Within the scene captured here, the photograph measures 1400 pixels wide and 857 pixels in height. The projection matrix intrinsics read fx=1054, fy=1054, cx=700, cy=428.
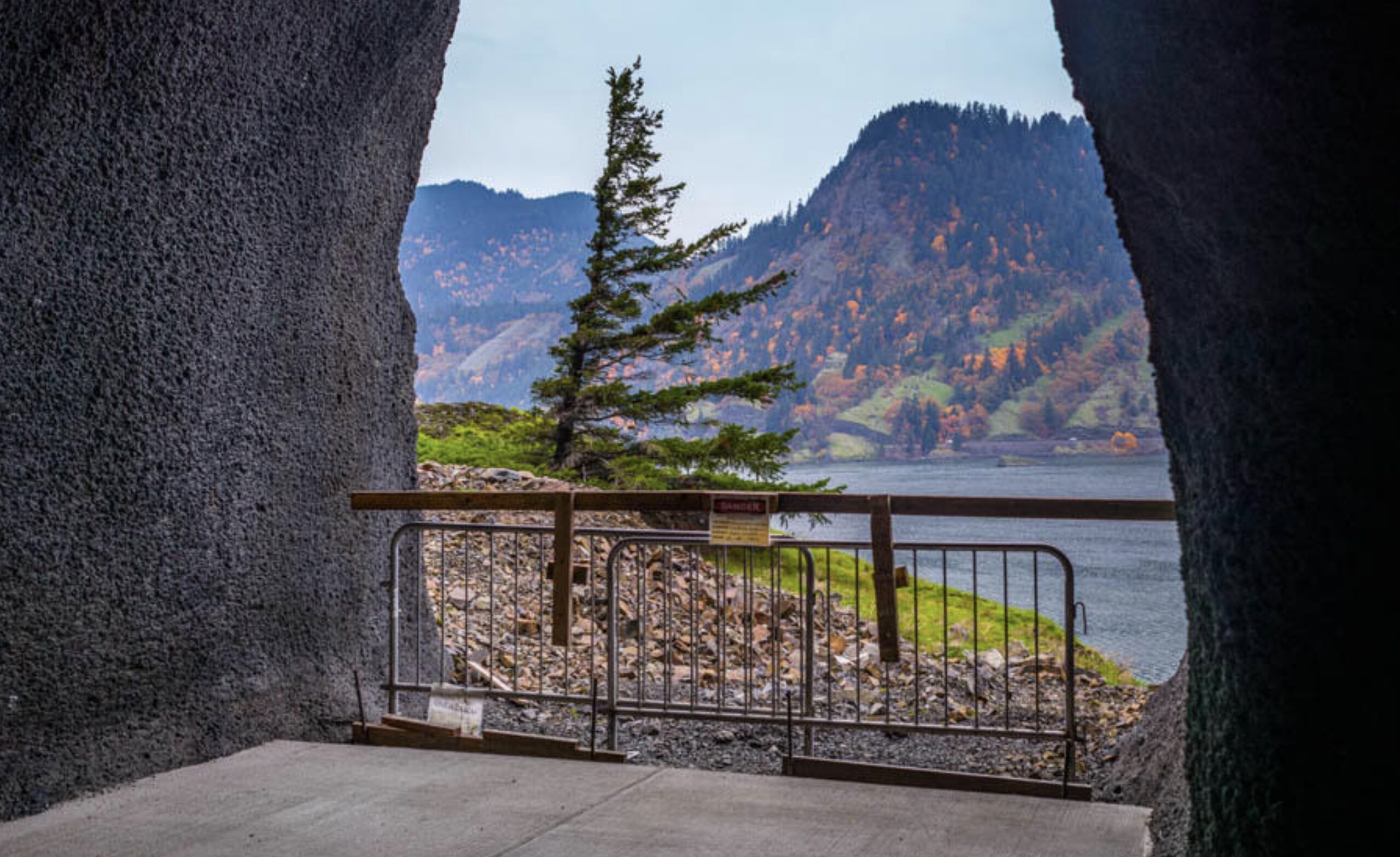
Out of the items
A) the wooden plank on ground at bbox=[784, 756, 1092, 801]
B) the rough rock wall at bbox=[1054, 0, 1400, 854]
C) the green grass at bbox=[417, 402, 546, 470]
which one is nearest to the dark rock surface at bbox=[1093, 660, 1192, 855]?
the wooden plank on ground at bbox=[784, 756, 1092, 801]

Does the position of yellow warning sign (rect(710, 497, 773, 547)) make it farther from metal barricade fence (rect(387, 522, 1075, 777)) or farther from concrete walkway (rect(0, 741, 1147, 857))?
concrete walkway (rect(0, 741, 1147, 857))

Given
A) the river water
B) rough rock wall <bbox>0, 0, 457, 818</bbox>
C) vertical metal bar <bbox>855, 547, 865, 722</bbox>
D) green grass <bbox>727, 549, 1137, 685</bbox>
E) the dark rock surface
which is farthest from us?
the river water

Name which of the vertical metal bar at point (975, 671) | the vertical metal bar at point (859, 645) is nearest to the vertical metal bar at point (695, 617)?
the vertical metal bar at point (859, 645)

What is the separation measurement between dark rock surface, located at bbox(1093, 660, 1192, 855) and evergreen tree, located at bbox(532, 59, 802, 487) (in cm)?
1103

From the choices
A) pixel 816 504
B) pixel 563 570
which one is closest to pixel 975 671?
pixel 816 504

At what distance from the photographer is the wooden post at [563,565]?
5258 mm

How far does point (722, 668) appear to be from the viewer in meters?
5.72

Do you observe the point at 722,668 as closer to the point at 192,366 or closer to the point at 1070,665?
the point at 1070,665

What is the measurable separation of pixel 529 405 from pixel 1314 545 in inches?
637

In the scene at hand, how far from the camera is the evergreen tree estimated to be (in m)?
16.4

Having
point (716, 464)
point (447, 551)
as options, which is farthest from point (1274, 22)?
point (716, 464)

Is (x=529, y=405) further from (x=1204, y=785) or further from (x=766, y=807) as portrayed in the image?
(x=1204, y=785)

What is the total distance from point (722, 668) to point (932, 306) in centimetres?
10190

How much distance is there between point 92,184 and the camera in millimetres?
4094
